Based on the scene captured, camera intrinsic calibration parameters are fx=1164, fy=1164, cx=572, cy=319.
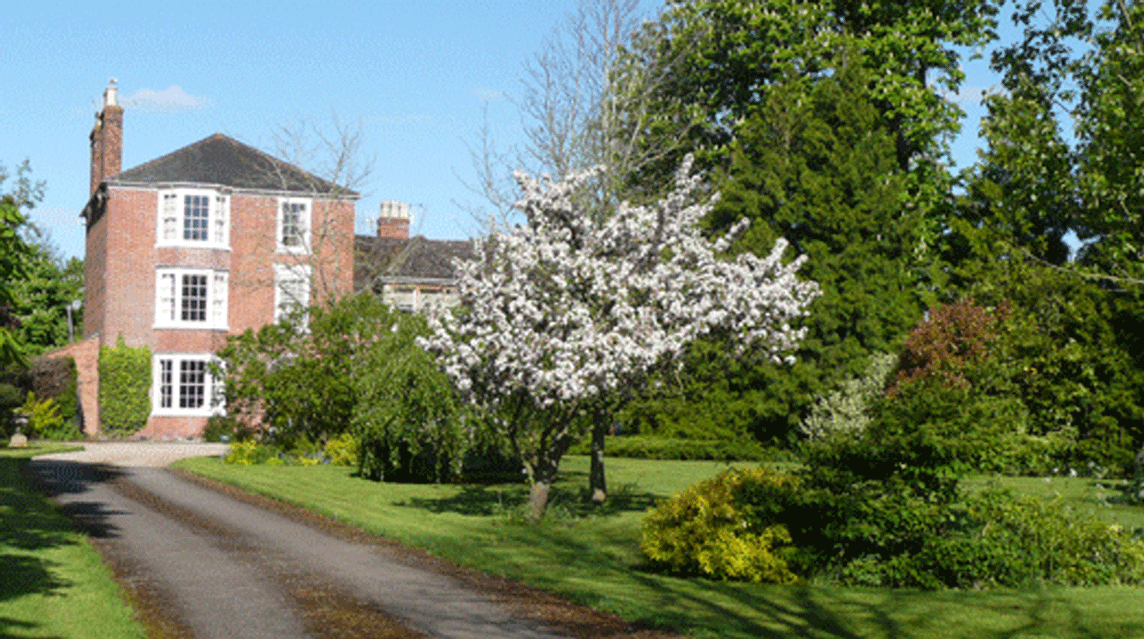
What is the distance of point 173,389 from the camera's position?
42.2 meters

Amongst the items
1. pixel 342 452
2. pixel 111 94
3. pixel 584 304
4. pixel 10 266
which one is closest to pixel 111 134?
pixel 111 94

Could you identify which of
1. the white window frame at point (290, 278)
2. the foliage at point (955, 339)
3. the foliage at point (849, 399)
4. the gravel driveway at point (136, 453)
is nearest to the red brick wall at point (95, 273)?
the white window frame at point (290, 278)

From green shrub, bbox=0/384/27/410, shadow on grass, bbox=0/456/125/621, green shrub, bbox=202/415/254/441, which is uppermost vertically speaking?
green shrub, bbox=0/384/27/410

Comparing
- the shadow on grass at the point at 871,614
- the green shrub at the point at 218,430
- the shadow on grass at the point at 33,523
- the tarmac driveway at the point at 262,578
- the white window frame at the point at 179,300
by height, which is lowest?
the shadow on grass at the point at 871,614

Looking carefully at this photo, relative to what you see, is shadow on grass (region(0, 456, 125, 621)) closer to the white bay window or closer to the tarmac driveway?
the tarmac driveway

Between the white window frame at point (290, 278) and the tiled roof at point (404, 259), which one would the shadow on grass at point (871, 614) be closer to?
the white window frame at point (290, 278)

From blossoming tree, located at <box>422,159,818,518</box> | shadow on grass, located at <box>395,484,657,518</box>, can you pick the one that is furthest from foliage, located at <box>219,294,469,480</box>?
blossoming tree, located at <box>422,159,818,518</box>

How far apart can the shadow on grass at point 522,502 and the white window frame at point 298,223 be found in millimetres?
21608

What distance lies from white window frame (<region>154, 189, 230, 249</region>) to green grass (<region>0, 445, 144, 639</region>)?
26.1m

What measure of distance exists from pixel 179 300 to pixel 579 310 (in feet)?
98.4

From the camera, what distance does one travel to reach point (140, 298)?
42.3m

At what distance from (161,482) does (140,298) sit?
64.8 feet

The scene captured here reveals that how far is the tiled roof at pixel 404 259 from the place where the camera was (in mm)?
47772

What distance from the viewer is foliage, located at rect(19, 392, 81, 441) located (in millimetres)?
39000
